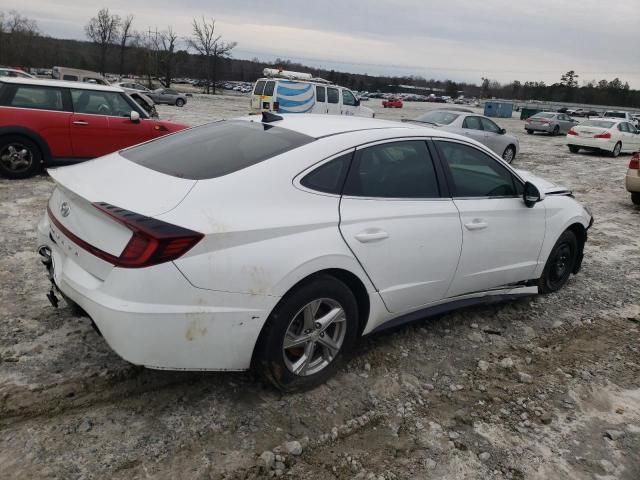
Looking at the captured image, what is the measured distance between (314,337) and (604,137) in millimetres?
19577

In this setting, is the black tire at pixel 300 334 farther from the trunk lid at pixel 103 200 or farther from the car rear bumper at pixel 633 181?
the car rear bumper at pixel 633 181

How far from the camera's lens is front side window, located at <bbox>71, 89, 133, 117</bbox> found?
8328 millimetres

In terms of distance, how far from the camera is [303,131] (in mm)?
3348

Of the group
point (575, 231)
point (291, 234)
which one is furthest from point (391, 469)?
point (575, 231)

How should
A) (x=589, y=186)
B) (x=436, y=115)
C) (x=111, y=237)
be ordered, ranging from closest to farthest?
(x=111, y=237)
(x=589, y=186)
(x=436, y=115)

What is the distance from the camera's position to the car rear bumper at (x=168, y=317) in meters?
2.42

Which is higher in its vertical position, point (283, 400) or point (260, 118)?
point (260, 118)

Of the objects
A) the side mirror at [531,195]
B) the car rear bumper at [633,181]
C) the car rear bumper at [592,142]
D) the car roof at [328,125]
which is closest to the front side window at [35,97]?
the car roof at [328,125]

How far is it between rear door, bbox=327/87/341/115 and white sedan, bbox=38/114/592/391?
51.3 feet

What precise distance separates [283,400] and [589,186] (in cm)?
1195

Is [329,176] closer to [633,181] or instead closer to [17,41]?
[633,181]

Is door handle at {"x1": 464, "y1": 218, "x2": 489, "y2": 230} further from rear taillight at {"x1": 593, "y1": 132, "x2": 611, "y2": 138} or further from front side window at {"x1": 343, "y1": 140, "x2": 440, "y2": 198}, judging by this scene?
rear taillight at {"x1": 593, "y1": 132, "x2": 611, "y2": 138}

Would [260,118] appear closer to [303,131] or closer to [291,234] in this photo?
[303,131]

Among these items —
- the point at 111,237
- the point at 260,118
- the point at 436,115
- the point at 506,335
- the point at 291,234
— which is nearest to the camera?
the point at 111,237
